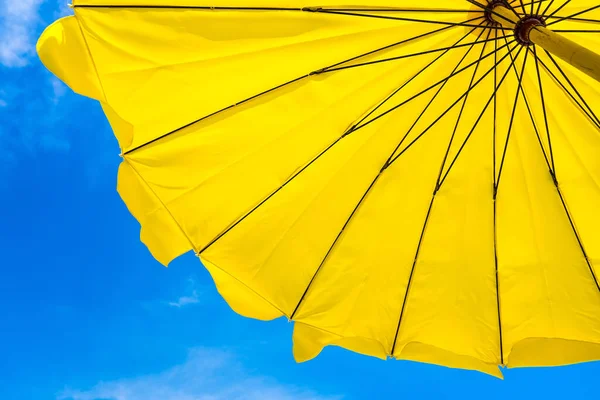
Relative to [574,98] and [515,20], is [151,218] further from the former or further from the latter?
[574,98]

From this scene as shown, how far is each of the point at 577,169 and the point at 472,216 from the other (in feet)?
2.77

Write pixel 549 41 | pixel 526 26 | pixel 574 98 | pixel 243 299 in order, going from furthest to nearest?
pixel 243 299 → pixel 574 98 → pixel 526 26 → pixel 549 41

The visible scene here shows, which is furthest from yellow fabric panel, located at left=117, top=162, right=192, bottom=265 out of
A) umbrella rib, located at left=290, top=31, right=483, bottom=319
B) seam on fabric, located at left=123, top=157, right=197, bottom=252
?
umbrella rib, located at left=290, top=31, right=483, bottom=319

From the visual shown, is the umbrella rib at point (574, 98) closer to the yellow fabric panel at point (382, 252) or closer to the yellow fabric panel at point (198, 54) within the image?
the yellow fabric panel at point (382, 252)

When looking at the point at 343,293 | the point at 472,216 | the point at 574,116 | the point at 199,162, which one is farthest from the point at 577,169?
the point at 199,162

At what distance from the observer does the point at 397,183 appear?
3.64 meters

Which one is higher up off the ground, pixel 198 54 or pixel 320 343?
pixel 198 54

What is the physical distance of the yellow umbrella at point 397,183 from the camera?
3.25 meters

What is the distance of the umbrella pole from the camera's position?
8.19 feet

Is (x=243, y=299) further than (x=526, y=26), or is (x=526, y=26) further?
(x=243, y=299)

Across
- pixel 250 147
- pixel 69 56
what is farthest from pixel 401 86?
pixel 69 56

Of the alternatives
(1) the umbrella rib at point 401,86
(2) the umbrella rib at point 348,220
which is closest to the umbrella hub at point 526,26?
(1) the umbrella rib at point 401,86

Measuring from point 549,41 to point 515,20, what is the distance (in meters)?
0.45

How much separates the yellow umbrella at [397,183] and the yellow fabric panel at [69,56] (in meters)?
0.43
